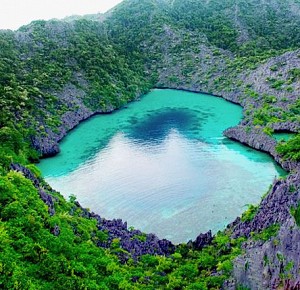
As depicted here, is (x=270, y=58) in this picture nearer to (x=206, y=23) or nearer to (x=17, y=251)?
(x=206, y=23)

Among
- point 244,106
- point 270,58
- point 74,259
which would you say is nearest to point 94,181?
point 74,259

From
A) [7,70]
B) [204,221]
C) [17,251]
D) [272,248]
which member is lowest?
[204,221]

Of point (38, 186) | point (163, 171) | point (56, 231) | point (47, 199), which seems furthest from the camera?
point (163, 171)

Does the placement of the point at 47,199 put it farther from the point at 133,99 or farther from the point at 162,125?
the point at 133,99

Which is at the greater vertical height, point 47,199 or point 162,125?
point 47,199

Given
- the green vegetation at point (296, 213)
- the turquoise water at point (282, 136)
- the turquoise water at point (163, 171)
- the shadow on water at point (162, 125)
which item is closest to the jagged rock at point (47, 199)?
the turquoise water at point (163, 171)

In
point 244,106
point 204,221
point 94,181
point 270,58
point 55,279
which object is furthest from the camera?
point 270,58

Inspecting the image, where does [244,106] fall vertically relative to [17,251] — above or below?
below

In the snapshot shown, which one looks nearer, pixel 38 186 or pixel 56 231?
pixel 56 231

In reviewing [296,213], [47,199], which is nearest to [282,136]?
[296,213]
